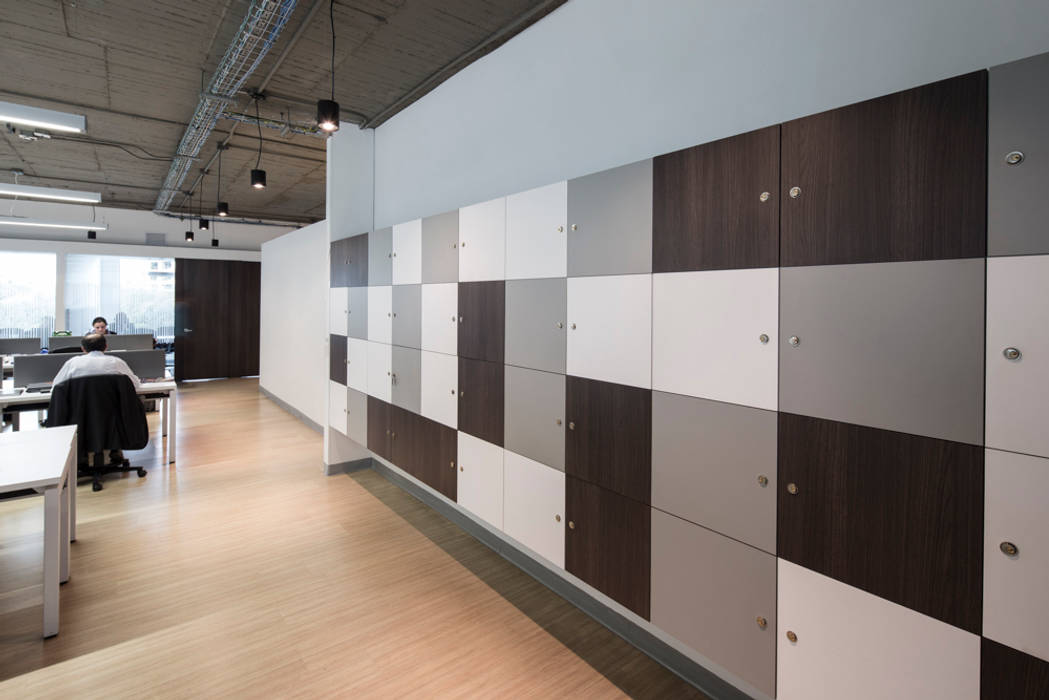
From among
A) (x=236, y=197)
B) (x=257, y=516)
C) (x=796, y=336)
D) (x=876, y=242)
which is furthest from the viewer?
(x=236, y=197)

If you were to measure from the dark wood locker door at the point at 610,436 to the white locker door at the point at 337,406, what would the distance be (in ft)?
10.1

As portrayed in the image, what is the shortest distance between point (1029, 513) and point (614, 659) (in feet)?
6.08

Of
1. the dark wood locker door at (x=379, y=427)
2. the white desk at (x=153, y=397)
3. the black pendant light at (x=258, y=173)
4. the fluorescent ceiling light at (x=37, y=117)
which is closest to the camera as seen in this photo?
the fluorescent ceiling light at (x=37, y=117)

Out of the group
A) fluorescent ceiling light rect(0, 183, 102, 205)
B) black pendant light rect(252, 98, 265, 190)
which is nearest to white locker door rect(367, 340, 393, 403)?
black pendant light rect(252, 98, 265, 190)

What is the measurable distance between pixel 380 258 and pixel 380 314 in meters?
0.45

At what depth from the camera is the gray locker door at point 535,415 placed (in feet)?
8.10

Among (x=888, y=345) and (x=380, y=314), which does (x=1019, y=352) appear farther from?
(x=380, y=314)

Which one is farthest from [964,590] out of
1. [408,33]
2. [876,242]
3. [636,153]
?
[408,33]

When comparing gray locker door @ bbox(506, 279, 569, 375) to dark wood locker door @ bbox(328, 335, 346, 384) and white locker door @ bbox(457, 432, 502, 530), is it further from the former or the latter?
dark wood locker door @ bbox(328, 335, 346, 384)

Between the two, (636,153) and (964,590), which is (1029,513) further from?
(636,153)

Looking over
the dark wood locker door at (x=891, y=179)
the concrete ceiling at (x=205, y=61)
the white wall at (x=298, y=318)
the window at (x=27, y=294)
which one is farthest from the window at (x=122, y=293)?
the dark wood locker door at (x=891, y=179)

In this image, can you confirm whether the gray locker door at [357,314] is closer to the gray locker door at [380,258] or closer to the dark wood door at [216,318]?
the gray locker door at [380,258]

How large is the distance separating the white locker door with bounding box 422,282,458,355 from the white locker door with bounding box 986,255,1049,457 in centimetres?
251

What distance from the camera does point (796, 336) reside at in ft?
5.08
